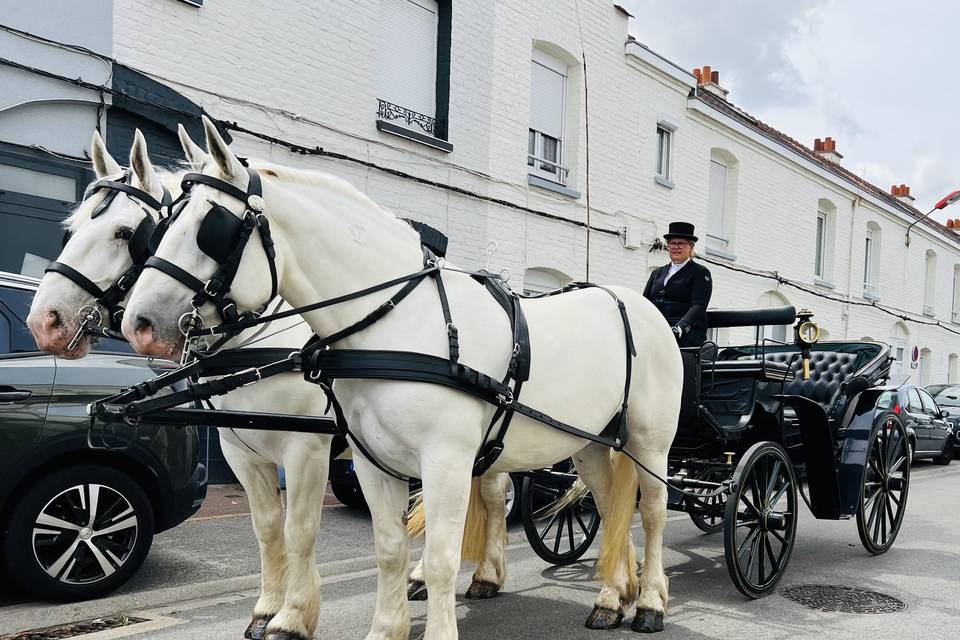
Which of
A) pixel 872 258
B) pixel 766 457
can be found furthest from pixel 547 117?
pixel 872 258

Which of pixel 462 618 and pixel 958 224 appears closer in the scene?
pixel 462 618

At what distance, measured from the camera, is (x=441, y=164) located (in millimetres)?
10734

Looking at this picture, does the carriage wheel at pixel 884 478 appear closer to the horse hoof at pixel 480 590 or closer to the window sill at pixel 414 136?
the horse hoof at pixel 480 590

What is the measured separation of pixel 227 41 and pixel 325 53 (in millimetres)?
1233

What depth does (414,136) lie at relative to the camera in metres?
10.3

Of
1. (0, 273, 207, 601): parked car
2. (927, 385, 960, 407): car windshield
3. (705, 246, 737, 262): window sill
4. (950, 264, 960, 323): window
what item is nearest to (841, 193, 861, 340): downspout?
(927, 385, 960, 407): car windshield

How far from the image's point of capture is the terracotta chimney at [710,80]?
1700 cm

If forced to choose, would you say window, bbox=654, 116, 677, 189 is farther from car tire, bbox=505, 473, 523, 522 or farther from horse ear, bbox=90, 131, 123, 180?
horse ear, bbox=90, 131, 123, 180

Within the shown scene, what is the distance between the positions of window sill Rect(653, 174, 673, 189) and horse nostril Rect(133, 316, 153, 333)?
12523 mm

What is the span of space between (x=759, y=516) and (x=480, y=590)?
180 cm

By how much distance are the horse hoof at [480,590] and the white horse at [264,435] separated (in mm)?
1272

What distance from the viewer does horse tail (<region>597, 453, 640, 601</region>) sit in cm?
442

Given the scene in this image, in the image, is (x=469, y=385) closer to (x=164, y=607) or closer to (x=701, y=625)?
(x=701, y=625)

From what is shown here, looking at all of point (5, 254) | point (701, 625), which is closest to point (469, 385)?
point (701, 625)
